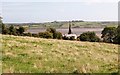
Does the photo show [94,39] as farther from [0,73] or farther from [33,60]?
[0,73]

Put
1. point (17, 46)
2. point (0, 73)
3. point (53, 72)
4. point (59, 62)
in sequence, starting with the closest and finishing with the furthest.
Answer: point (0, 73) < point (53, 72) < point (59, 62) < point (17, 46)

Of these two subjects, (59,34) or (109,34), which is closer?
(59,34)

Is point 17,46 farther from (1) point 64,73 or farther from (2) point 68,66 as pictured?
(1) point 64,73

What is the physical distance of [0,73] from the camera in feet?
37.7

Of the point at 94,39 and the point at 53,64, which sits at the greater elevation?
the point at 53,64

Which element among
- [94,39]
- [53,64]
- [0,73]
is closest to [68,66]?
[53,64]

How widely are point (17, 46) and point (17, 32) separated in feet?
209

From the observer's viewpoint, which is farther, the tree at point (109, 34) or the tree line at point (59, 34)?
the tree at point (109, 34)

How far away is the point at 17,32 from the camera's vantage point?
277ft

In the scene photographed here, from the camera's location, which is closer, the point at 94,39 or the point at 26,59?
the point at 26,59

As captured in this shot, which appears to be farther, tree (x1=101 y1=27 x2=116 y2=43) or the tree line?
tree (x1=101 y1=27 x2=116 y2=43)

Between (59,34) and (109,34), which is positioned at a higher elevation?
(59,34)

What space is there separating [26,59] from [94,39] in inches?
2576

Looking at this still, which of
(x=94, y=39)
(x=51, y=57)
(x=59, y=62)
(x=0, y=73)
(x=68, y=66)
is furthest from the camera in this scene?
(x=94, y=39)
